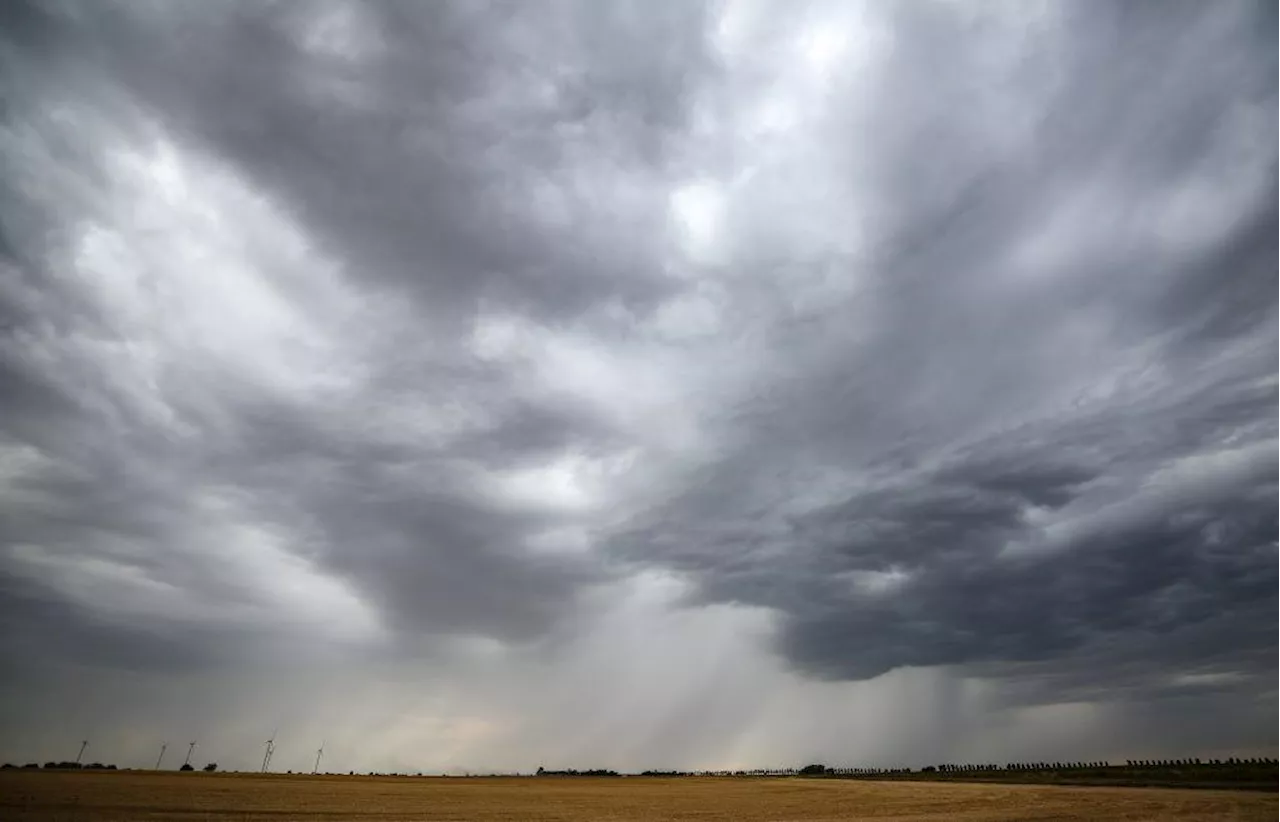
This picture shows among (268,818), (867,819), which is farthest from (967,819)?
(268,818)

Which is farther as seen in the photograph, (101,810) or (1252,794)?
(1252,794)

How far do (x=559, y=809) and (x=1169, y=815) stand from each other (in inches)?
2123

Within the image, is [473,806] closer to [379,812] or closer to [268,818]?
[379,812]

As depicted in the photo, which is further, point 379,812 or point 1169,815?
point 379,812

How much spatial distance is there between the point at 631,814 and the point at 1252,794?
68.6 m

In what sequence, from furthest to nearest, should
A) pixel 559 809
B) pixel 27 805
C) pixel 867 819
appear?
pixel 559 809
pixel 867 819
pixel 27 805

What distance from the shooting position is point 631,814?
201 feet

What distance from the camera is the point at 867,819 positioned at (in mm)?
54000

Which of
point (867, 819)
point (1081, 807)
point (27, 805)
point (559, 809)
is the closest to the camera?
point (27, 805)

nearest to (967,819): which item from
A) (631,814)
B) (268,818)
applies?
(631,814)

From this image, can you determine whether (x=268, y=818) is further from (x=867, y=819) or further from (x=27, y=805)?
(x=867, y=819)

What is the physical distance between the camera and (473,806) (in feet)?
235

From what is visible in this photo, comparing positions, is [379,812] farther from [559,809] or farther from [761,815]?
[761,815]

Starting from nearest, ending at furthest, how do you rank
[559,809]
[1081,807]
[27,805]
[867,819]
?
1. [27,805]
2. [867,819]
3. [1081,807]
4. [559,809]
